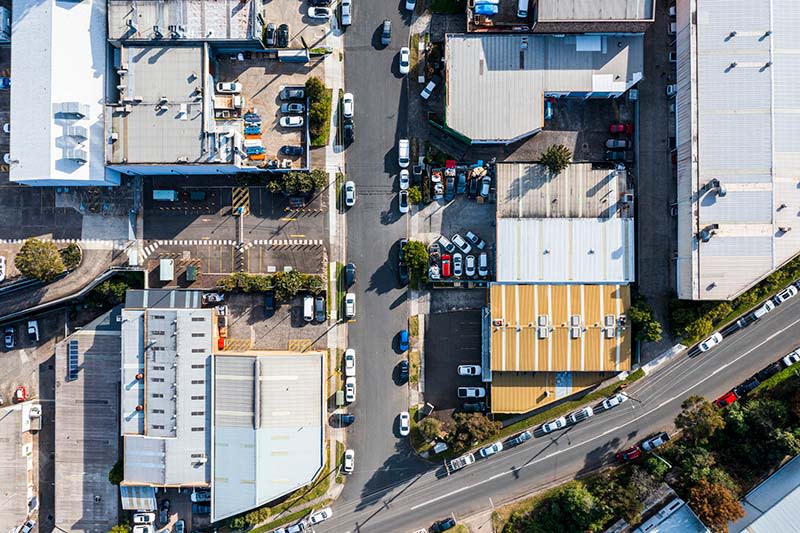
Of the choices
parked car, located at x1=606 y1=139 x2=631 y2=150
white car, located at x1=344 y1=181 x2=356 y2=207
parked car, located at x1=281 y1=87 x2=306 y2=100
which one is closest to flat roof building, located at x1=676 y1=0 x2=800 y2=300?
parked car, located at x1=606 y1=139 x2=631 y2=150

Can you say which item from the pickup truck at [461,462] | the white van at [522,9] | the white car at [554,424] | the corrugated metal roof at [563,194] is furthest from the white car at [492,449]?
the white van at [522,9]

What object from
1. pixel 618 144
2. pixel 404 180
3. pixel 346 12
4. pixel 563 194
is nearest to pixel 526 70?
pixel 618 144

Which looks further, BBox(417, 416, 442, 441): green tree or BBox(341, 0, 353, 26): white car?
BBox(341, 0, 353, 26): white car

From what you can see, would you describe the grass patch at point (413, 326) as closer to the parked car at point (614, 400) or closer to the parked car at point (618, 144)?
the parked car at point (614, 400)

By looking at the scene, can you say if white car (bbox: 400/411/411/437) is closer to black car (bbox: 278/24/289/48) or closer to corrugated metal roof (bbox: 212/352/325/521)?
corrugated metal roof (bbox: 212/352/325/521)

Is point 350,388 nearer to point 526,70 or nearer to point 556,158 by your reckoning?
point 556,158

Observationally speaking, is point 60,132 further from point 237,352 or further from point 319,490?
point 319,490

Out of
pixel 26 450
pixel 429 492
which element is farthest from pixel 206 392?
pixel 429 492
